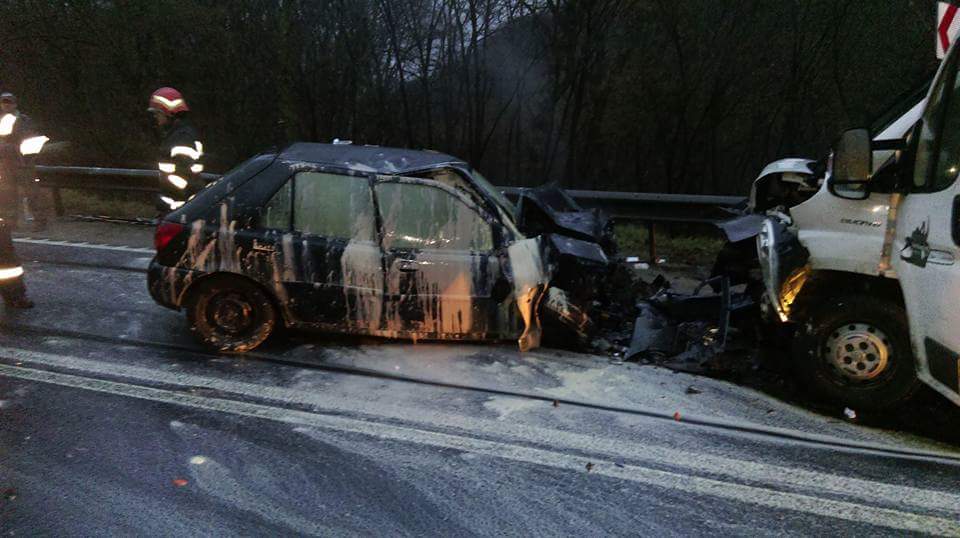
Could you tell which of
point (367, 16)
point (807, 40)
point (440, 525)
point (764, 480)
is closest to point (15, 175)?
point (440, 525)

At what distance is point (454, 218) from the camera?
16.5 feet

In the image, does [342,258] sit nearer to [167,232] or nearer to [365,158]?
[365,158]

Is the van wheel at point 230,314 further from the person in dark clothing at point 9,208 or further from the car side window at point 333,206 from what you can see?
the person in dark clothing at point 9,208

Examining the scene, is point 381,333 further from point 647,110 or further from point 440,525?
point 647,110

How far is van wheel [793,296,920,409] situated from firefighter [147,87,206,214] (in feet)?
19.7

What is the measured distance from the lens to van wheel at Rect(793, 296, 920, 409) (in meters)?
4.20

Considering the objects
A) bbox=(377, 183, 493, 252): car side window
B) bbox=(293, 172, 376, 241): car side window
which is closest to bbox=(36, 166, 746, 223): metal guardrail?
bbox=(377, 183, 493, 252): car side window

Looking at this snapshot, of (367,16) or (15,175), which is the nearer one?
(15,175)

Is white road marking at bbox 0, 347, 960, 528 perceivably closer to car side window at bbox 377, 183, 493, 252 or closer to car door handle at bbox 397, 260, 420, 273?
car door handle at bbox 397, 260, 420, 273

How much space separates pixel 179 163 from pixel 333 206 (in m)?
3.02

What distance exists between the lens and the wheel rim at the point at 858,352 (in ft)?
14.0

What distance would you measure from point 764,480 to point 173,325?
15.0ft

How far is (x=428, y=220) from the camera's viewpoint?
5031mm

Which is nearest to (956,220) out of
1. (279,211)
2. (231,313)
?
(279,211)
